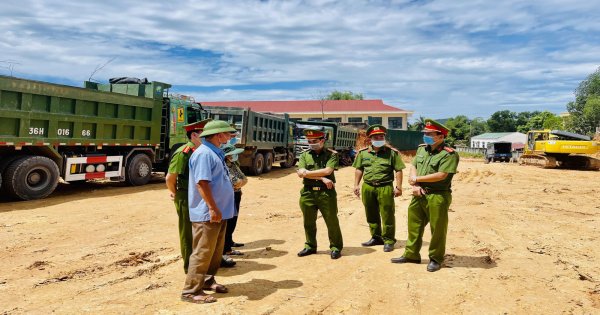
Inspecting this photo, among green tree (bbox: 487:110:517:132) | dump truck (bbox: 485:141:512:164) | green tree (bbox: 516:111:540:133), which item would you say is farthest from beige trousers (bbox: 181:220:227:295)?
green tree (bbox: 487:110:517:132)

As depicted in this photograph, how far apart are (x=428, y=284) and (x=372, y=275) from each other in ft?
1.95

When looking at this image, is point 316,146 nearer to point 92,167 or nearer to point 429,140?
point 429,140

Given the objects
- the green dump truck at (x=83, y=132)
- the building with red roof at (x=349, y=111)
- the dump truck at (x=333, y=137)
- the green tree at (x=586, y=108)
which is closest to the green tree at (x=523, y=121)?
the green tree at (x=586, y=108)

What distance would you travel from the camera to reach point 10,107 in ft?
28.1

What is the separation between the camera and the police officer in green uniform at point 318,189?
17.4 ft

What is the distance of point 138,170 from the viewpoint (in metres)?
11.9

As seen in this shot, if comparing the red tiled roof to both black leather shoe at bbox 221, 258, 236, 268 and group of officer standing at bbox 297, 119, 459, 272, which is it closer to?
group of officer standing at bbox 297, 119, 459, 272

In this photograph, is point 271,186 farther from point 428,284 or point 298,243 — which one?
point 428,284

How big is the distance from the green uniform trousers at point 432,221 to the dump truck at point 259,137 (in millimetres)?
8363

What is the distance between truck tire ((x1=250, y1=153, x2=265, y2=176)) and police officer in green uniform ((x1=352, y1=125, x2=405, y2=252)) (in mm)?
9790

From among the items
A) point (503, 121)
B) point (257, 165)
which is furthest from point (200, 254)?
point (503, 121)

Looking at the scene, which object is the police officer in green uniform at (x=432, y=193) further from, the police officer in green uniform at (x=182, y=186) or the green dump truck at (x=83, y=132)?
the green dump truck at (x=83, y=132)

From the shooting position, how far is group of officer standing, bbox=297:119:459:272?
15.9 feet

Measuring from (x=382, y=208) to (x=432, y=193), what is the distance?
95 cm
